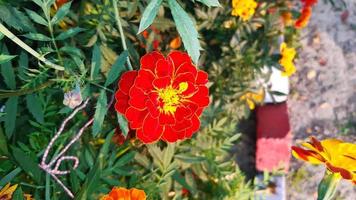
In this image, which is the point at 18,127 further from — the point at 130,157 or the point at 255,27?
the point at 255,27

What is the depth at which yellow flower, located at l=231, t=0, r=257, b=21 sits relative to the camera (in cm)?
160

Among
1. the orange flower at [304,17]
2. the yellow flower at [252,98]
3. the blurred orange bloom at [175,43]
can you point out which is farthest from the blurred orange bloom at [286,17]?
the blurred orange bloom at [175,43]

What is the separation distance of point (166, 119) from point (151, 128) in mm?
37

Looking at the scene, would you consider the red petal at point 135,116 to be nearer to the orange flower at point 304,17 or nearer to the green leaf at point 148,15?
the green leaf at point 148,15

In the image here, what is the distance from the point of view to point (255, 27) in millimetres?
1804

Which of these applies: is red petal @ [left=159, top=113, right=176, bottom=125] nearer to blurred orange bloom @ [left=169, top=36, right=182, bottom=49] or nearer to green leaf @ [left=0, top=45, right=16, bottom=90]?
green leaf @ [left=0, top=45, right=16, bottom=90]

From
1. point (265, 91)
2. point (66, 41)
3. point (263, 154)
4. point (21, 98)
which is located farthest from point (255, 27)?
point (21, 98)

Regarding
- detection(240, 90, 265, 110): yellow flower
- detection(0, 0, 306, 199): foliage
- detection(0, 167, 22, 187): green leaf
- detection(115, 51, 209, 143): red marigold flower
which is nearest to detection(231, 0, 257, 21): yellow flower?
detection(0, 0, 306, 199): foliage

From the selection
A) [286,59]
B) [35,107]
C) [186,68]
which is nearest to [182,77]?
[186,68]

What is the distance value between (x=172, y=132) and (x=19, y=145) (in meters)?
0.44

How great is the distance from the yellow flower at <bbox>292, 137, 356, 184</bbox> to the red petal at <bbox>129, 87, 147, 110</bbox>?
30 centimetres

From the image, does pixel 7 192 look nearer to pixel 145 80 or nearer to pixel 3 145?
pixel 3 145

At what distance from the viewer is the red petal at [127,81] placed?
1042 mm

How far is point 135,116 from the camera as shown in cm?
103
